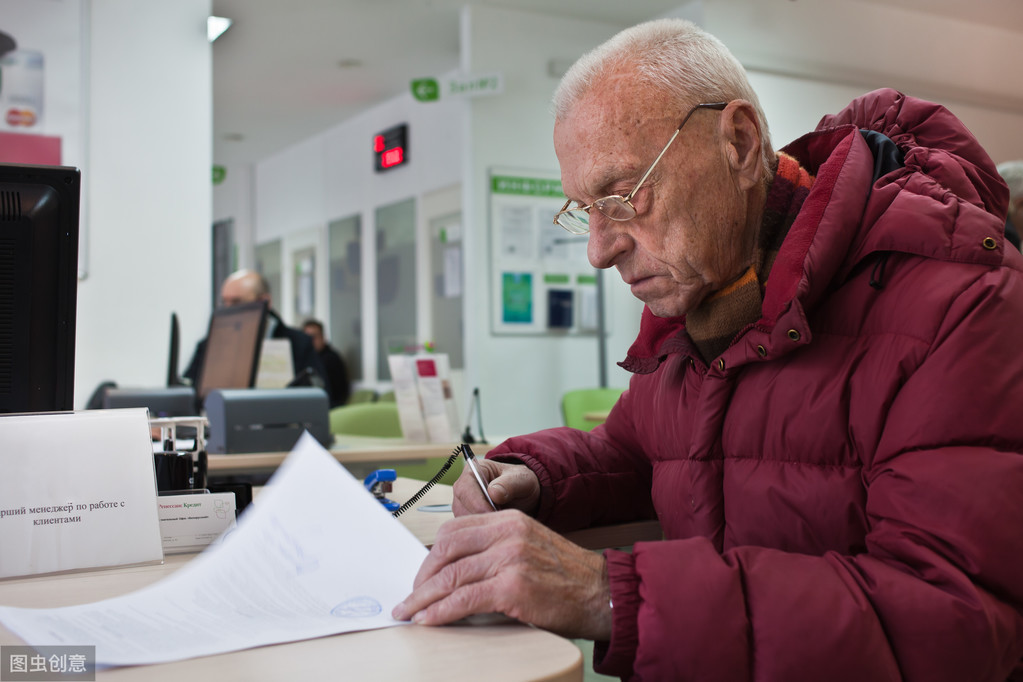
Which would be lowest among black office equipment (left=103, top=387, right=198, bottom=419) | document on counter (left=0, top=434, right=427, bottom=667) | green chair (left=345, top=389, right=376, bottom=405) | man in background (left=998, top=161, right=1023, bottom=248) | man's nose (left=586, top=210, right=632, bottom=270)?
green chair (left=345, top=389, right=376, bottom=405)

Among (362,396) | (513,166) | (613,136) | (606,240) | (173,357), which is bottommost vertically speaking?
(362,396)

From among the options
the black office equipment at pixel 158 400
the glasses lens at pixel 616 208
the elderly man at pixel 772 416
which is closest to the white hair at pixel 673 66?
the elderly man at pixel 772 416

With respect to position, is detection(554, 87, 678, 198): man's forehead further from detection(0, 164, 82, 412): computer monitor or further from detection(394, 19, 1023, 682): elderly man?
detection(0, 164, 82, 412): computer monitor

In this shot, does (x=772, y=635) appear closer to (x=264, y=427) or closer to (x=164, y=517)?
(x=164, y=517)

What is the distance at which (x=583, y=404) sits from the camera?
4562 millimetres

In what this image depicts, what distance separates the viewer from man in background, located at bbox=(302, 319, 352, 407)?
822 centimetres

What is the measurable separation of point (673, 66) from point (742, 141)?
0.15 meters

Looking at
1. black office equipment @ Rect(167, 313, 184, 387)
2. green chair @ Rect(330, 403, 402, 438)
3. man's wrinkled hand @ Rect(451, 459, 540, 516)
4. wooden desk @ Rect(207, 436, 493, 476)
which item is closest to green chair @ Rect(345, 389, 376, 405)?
black office equipment @ Rect(167, 313, 184, 387)

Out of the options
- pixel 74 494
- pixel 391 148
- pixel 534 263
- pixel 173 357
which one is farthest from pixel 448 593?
pixel 391 148

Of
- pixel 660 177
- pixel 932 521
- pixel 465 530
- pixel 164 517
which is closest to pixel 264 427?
pixel 164 517

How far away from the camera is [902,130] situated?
130 cm

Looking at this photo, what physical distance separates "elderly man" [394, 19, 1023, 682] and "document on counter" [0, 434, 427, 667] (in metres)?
0.07

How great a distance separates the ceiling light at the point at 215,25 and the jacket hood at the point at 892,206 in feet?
12.6

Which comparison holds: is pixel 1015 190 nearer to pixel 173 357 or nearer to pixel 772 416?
pixel 772 416
